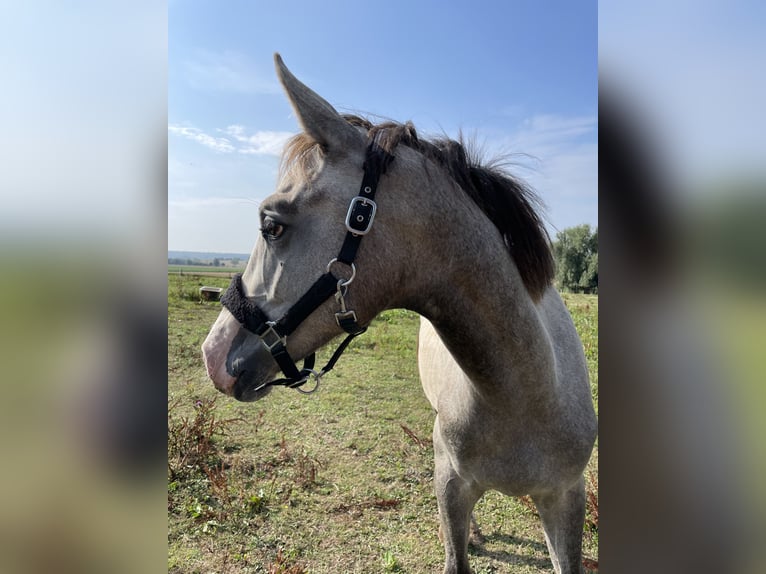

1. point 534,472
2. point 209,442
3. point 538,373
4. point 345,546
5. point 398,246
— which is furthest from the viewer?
point 209,442

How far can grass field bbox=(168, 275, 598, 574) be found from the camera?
3.40 m

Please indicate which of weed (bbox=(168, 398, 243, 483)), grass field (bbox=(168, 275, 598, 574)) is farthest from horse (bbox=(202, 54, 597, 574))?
weed (bbox=(168, 398, 243, 483))

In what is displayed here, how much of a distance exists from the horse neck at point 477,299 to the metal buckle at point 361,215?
0.24 m

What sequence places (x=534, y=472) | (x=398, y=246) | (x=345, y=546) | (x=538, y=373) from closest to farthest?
A: (x=398, y=246) → (x=538, y=373) → (x=534, y=472) → (x=345, y=546)

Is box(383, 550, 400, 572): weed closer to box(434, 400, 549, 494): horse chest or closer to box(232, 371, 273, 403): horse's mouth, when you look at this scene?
box(434, 400, 549, 494): horse chest

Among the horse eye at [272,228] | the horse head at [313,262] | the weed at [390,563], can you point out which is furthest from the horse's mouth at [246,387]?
the weed at [390,563]

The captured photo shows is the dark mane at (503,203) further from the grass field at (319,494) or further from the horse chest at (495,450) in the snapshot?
the grass field at (319,494)

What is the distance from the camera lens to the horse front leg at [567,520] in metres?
2.30

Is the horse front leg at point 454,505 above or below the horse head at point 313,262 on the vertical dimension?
below

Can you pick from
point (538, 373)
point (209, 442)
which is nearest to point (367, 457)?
point (209, 442)

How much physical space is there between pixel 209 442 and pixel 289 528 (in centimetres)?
163

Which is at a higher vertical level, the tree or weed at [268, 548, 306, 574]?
the tree
